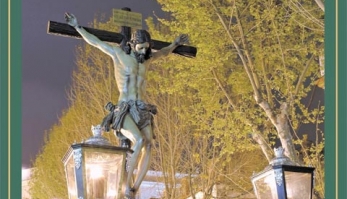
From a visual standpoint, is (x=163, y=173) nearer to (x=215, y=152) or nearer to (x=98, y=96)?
(x=215, y=152)

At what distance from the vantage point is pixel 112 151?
5242mm

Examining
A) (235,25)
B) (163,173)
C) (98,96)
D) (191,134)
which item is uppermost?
→ (235,25)

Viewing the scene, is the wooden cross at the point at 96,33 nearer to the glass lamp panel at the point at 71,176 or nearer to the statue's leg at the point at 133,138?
the statue's leg at the point at 133,138

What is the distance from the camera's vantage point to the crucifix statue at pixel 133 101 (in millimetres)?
5582

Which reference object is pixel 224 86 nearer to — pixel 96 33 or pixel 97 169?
pixel 96 33

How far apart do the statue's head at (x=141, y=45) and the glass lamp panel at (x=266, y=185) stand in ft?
5.49

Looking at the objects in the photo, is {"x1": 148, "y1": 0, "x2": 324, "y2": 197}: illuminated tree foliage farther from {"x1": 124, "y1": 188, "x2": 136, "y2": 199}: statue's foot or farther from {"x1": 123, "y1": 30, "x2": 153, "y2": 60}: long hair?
{"x1": 124, "y1": 188, "x2": 136, "y2": 199}: statue's foot

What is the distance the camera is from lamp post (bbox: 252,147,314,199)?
5895mm

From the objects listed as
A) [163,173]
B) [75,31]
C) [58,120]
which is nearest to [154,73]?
[163,173]

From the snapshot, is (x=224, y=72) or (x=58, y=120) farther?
(x=58, y=120)

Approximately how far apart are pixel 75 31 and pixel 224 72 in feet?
30.2

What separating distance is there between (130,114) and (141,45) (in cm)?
76

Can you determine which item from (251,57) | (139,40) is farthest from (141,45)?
(251,57)

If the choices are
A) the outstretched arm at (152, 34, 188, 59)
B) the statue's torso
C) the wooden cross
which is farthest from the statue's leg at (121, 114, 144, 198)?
the wooden cross
